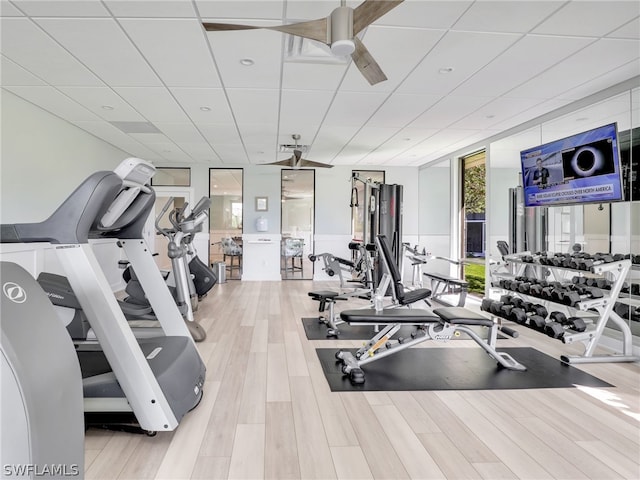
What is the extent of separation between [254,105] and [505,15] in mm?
2515

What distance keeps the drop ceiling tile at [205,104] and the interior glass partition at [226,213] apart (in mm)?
3066

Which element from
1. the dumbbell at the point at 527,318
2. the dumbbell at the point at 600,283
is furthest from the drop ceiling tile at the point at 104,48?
the dumbbell at the point at 600,283

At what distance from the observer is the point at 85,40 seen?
8.67ft

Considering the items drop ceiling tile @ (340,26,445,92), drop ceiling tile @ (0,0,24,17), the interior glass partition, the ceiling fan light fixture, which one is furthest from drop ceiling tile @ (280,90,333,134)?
the interior glass partition

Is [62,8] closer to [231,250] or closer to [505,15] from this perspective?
[505,15]

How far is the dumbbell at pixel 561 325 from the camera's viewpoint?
9.43 feet

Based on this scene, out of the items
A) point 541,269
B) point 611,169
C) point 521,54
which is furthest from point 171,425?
point 541,269

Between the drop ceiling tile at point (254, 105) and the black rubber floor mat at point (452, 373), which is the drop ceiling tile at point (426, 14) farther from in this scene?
the black rubber floor mat at point (452, 373)

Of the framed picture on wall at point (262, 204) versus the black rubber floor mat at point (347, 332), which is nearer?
the black rubber floor mat at point (347, 332)

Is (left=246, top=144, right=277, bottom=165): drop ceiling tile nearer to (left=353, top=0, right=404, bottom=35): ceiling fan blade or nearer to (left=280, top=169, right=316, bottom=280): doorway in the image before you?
(left=280, top=169, right=316, bottom=280): doorway

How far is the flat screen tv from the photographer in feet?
10.7

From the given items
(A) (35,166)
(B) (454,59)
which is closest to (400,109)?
(B) (454,59)

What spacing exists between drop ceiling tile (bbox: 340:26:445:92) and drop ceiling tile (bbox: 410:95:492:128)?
2.79 feet

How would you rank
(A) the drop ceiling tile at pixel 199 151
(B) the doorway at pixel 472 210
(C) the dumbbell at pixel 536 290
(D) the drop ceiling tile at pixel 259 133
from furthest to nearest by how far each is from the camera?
(B) the doorway at pixel 472 210 → (A) the drop ceiling tile at pixel 199 151 → (D) the drop ceiling tile at pixel 259 133 → (C) the dumbbell at pixel 536 290
